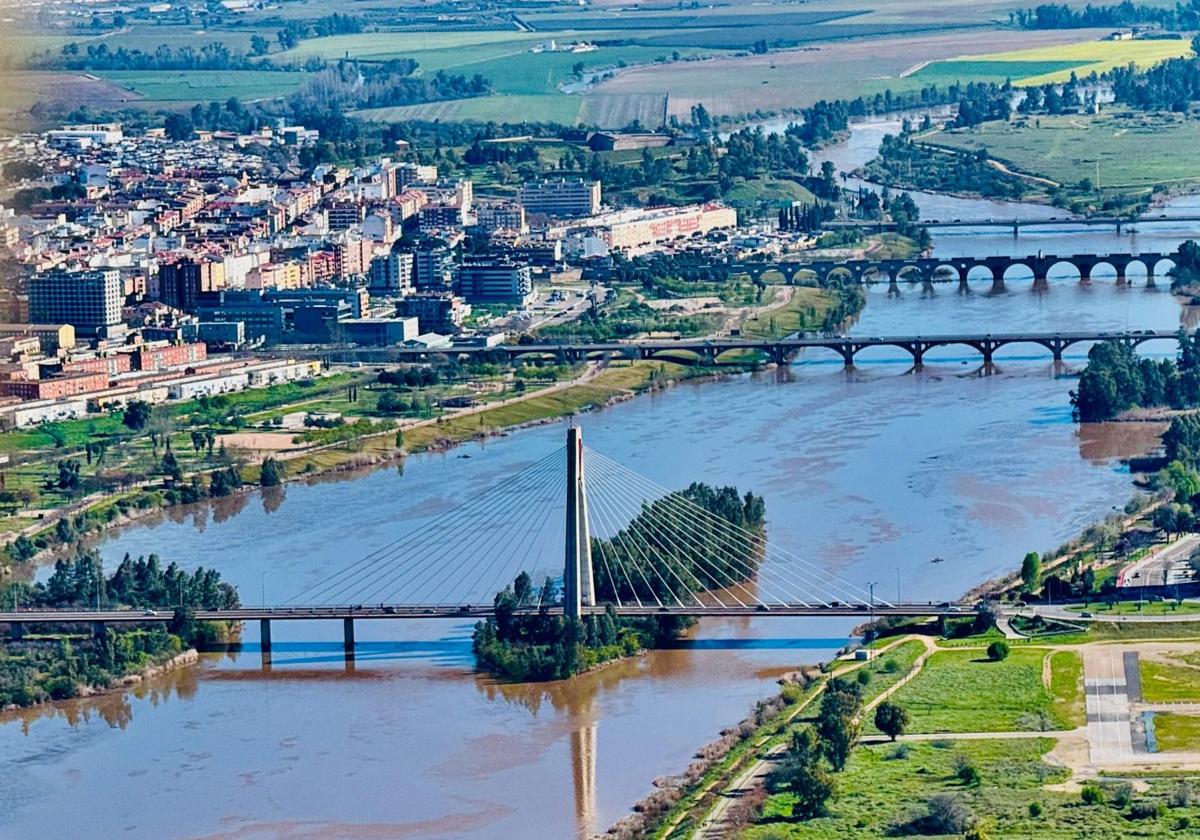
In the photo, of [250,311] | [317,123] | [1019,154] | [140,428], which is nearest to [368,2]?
[317,123]

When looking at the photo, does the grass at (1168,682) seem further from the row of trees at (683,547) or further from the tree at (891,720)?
the row of trees at (683,547)

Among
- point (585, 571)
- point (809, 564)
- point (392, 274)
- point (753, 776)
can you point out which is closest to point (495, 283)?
point (392, 274)

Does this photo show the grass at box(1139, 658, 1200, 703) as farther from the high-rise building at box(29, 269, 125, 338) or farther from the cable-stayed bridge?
the high-rise building at box(29, 269, 125, 338)

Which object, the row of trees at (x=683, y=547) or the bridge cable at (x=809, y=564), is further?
the bridge cable at (x=809, y=564)

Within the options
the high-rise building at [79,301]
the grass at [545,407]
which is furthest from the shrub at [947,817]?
the high-rise building at [79,301]

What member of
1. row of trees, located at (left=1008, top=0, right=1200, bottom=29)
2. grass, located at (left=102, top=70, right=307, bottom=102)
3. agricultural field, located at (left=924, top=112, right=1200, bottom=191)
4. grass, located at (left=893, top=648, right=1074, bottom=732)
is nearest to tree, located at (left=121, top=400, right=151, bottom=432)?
grass, located at (left=893, top=648, right=1074, bottom=732)
